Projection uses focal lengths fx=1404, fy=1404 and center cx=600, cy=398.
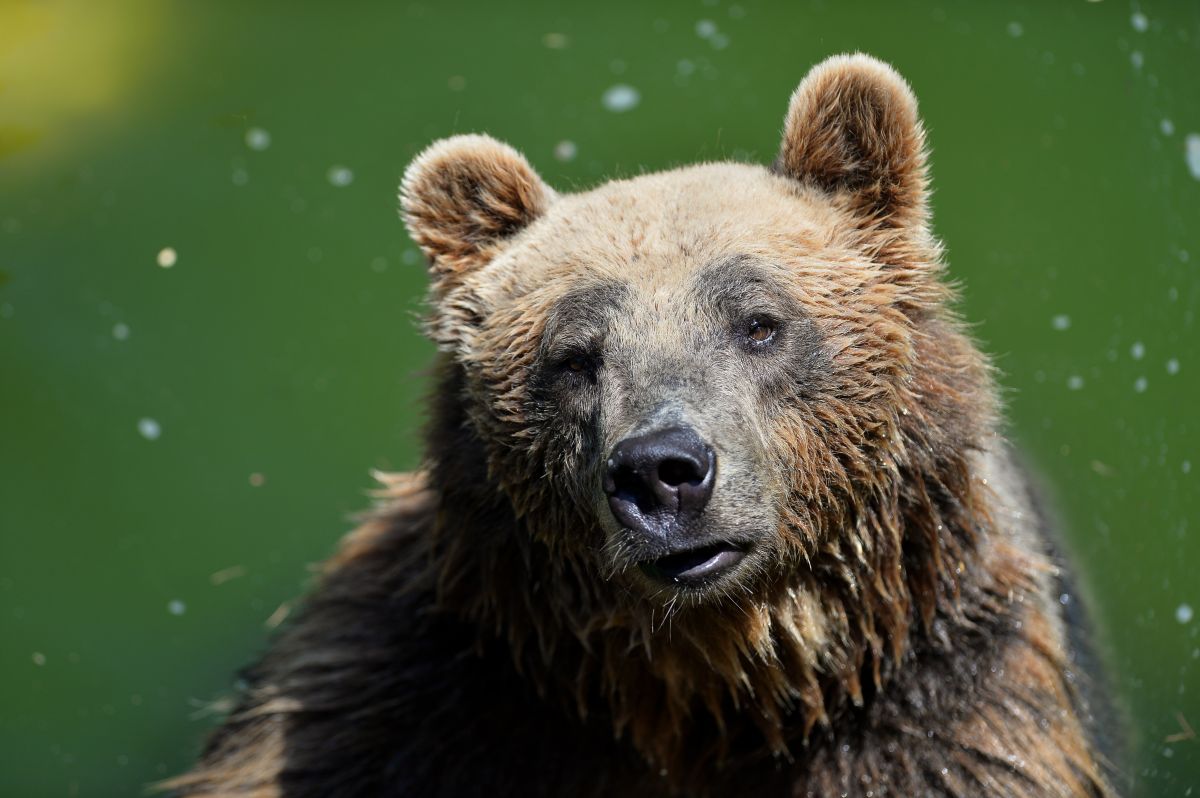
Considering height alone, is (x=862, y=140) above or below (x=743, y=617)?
above

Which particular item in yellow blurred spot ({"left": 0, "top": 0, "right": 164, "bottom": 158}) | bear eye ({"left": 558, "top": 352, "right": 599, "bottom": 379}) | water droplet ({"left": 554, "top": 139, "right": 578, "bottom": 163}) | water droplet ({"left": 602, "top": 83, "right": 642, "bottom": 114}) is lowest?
bear eye ({"left": 558, "top": 352, "right": 599, "bottom": 379})

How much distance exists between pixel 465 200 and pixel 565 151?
377cm

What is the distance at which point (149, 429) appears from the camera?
8.33 metres

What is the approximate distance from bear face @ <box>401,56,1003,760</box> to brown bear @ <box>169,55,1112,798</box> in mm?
11

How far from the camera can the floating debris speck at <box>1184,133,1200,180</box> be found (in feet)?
25.2

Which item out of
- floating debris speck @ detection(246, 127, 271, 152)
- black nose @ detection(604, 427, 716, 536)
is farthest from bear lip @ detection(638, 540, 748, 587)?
floating debris speck @ detection(246, 127, 271, 152)

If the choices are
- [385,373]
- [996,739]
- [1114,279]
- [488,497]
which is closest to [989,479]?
[996,739]

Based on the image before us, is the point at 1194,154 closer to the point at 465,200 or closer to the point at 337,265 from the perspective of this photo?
the point at 465,200

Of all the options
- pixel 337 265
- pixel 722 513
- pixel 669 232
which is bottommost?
pixel 722 513

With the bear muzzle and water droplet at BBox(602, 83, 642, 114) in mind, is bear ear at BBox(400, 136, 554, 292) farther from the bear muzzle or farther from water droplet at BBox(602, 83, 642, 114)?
water droplet at BBox(602, 83, 642, 114)

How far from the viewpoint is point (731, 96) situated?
916 centimetres

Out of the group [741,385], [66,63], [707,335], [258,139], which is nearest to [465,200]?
[707,335]

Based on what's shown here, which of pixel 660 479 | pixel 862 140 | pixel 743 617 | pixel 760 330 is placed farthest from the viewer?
pixel 862 140

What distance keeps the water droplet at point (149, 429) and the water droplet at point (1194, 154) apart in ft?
19.9
